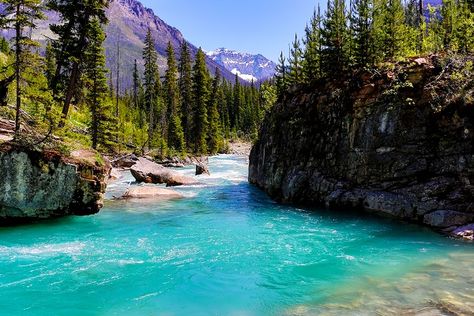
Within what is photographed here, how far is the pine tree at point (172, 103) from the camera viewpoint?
197 ft

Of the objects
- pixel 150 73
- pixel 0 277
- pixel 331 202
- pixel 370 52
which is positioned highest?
pixel 150 73

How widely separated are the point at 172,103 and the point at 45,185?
5271 cm

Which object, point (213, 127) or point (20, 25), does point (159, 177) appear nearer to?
point (20, 25)

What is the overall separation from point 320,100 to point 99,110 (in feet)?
72.3

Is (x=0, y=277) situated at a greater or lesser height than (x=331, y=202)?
lesser

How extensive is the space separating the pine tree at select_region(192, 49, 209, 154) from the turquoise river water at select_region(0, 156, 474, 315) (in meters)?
44.9

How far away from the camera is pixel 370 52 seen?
23.9 metres

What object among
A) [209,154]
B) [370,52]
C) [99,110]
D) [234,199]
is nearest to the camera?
[370,52]

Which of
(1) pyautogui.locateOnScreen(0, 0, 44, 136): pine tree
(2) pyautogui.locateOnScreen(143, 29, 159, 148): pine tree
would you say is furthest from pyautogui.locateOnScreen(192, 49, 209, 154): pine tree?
(1) pyautogui.locateOnScreen(0, 0, 44, 136): pine tree

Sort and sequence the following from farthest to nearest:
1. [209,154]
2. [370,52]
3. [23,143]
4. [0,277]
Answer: [209,154], [370,52], [23,143], [0,277]

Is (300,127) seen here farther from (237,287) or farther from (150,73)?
(150,73)

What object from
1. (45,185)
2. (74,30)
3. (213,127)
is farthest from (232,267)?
(213,127)

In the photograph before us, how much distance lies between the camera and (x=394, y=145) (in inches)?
742

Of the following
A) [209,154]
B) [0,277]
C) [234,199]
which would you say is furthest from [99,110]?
[209,154]
